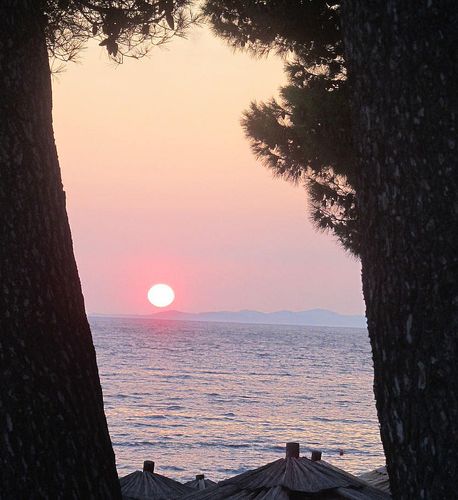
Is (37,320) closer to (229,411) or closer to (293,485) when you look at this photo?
(293,485)

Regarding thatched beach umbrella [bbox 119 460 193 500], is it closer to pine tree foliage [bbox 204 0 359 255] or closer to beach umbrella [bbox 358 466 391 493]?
beach umbrella [bbox 358 466 391 493]

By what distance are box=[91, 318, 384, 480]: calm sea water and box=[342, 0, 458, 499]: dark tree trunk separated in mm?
26668

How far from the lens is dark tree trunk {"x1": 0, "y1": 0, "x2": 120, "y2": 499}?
9.84 ft

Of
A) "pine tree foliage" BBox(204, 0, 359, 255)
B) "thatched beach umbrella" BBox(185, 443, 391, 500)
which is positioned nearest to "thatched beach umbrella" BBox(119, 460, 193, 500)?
"thatched beach umbrella" BBox(185, 443, 391, 500)

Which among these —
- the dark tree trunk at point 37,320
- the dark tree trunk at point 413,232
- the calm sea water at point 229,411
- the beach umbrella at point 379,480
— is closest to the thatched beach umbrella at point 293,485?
the beach umbrella at point 379,480

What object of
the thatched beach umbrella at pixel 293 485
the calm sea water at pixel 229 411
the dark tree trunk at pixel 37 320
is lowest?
the calm sea water at pixel 229 411

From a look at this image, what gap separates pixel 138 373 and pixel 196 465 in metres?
40.0

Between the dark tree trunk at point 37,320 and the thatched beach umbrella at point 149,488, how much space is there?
23.5 feet

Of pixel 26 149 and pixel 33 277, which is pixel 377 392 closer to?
pixel 33 277

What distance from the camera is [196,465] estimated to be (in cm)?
3050

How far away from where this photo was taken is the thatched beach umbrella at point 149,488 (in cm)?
1012

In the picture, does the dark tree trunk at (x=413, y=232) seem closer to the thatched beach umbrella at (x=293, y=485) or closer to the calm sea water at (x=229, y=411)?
the thatched beach umbrella at (x=293, y=485)

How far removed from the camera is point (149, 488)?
405 inches

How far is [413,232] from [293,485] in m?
5.28
